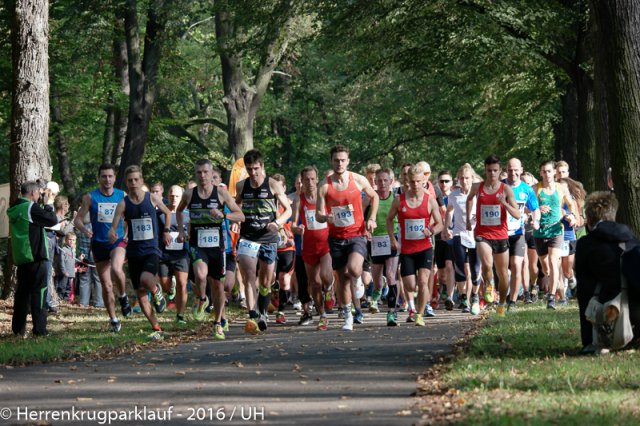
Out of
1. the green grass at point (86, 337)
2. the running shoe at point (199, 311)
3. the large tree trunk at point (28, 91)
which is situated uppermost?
the large tree trunk at point (28, 91)

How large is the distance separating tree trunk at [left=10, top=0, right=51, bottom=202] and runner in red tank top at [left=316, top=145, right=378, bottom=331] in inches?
255

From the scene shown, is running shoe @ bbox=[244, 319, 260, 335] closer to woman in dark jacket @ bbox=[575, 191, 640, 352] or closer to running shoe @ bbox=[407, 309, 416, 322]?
running shoe @ bbox=[407, 309, 416, 322]

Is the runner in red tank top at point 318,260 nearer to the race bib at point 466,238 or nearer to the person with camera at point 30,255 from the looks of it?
the person with camera at point 30,255

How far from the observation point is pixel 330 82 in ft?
177

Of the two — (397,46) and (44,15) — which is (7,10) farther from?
(397,46)

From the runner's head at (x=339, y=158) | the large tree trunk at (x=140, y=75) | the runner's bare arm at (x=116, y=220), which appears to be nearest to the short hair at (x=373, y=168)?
the runner's head at (x=339, y=158)

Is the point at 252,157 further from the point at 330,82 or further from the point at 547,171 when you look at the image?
the point at 330,82

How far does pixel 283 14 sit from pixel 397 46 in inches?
129

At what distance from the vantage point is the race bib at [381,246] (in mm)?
18969

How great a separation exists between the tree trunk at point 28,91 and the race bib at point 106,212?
13.2 ft

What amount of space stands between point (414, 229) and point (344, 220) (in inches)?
37.4

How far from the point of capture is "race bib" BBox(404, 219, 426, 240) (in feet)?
53.7

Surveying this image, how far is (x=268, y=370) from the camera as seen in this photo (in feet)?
36.9

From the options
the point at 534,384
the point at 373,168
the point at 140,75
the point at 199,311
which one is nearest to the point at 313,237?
the point at 199,311
